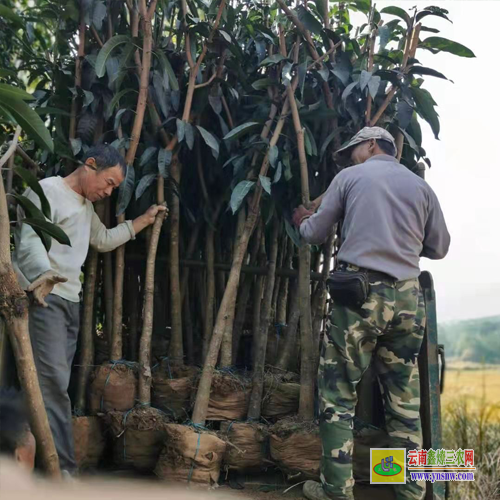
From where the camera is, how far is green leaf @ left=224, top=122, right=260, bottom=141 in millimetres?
2798

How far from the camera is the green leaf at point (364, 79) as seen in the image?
106 inches

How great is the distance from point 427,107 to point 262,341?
4.53 ft

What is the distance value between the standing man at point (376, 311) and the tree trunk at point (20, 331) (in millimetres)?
1036

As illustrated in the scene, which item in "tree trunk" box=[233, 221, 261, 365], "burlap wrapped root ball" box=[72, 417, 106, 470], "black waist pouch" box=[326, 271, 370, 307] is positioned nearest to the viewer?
"black waist pouch" box=[326, 271, 370, 307]

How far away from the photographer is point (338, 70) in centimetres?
288

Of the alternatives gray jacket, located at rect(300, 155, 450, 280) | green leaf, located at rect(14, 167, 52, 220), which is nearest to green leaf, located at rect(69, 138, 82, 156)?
green leaf, located at rect(14, 167, 52, 220)

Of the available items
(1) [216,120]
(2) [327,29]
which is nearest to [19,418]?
(1) [216,120]

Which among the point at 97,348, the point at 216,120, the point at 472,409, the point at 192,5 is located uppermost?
the point at 192,5

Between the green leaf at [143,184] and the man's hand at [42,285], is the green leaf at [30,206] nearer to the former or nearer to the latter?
the man's hand at [42,285]

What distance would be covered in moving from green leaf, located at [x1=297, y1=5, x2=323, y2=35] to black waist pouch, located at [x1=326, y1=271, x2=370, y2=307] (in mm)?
1278

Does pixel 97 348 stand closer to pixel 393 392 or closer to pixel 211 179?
pixel 211 179

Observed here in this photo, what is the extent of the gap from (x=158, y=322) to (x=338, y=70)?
5.09 feet

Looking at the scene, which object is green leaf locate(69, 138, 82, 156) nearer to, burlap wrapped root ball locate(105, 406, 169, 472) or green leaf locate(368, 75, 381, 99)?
burlap wrapped root ball locate(105, 406, 169, 472)

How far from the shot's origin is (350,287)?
2248mm
